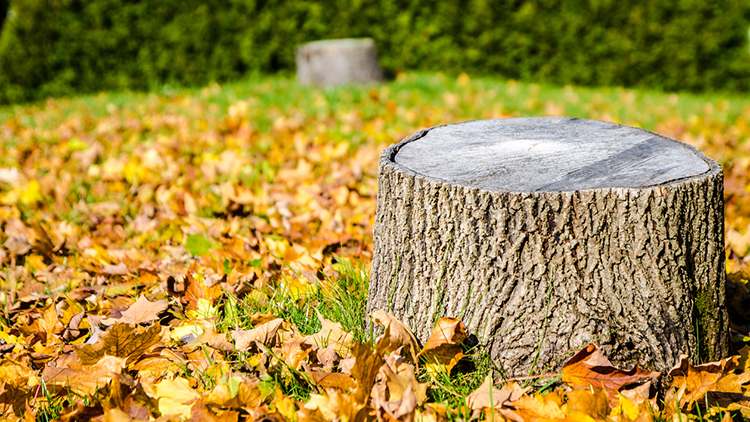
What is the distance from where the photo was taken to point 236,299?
5.37 feet

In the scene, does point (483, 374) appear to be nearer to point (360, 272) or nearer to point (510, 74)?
point (360, 272)

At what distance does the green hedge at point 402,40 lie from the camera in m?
7.14

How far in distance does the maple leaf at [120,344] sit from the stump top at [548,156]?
81cm

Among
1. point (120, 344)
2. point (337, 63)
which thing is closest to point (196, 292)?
point (120, 344)

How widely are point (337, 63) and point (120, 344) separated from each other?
5.21m

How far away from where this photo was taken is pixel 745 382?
1.33 m

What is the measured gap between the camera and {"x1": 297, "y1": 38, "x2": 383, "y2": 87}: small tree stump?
20.2 feet

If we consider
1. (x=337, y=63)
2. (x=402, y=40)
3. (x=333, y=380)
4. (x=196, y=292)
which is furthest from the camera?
(x=402, y=40)

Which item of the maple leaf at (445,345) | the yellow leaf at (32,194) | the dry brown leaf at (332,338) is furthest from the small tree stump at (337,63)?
the maple leaf at (445,345)

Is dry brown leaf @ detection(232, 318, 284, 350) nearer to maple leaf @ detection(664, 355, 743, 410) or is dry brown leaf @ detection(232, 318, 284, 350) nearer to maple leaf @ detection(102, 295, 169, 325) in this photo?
maple leaf @ detection(102, 295, 169, 325)

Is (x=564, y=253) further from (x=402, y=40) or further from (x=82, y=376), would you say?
(x=402, y=40)

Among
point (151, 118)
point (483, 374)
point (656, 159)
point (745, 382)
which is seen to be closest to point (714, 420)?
point (745, 382)

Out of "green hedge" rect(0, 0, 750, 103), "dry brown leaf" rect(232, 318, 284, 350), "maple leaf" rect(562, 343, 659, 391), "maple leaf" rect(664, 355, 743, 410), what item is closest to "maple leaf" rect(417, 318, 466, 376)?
"maple leaf" rect(562, 343, 659, 391)

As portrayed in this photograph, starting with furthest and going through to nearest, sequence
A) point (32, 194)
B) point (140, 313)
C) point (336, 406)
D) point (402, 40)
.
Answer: point (402, 40) → point (32, 194) → point (140, 313) → point (336, 406)
